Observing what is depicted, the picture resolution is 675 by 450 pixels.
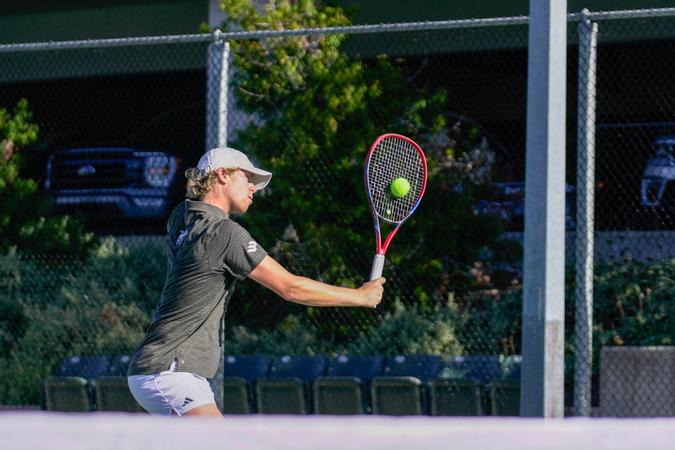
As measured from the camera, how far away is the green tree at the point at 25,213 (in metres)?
10.2

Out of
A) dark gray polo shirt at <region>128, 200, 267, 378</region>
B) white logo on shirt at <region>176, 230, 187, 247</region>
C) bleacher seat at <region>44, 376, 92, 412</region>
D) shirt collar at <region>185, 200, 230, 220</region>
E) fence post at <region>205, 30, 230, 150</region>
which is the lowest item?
bleacher seat at <region>44, 376, 92, 412</region>

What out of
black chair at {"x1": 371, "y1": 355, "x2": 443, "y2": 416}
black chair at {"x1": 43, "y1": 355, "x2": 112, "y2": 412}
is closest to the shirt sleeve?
black chair at {"x1": 371, "y1": 355, "x2": 443, "y2": 416}

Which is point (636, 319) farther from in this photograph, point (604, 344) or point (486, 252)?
point (486, 252)

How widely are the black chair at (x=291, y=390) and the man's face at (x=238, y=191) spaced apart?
12.1 ft

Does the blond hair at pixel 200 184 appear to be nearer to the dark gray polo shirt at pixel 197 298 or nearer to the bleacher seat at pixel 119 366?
the dark gray polo shirt at pixel 197 298

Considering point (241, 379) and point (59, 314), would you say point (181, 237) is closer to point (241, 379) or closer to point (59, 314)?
point (241, 379)

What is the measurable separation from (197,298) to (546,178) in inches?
90.3

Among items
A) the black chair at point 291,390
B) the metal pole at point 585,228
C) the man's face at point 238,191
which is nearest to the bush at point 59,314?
the black chair at point 291,390

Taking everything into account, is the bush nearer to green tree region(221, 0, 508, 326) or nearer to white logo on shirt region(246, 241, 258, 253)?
green tree region(221, 0, 508, 326)

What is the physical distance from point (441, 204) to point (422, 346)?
104 cm

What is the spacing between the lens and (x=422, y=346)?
29.5 ft

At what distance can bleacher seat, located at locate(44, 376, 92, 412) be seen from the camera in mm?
9062

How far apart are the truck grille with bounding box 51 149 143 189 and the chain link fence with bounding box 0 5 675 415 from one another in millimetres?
139

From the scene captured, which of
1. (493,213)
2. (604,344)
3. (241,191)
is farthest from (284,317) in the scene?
(241,191)
